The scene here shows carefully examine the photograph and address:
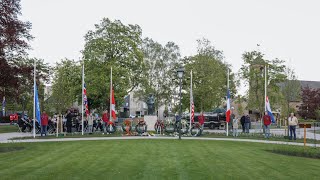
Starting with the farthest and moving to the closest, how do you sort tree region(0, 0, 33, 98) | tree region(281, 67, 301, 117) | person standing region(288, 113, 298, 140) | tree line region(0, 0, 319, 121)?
tree region(281, 67, 301, 117) < tree line region(0, 0, 319, 121) < person standing region(288, 113, 298, 140) < tree region(0, 0, 33, 98)

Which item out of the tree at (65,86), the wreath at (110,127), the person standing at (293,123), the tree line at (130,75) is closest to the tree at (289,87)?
the tree line at (130,75)

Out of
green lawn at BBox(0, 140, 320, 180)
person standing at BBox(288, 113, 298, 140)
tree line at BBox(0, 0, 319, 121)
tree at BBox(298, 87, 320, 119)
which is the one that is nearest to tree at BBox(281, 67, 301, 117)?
tree line at BBox(0, 0, 319, 121)

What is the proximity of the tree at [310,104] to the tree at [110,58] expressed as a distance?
29.5m

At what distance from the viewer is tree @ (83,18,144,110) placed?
49000mm

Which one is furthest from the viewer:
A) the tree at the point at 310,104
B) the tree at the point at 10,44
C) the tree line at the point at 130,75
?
the tree at the point at 310,104

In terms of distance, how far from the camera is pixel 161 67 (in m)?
63.3

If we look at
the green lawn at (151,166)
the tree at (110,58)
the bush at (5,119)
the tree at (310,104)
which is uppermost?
the tree at (110,58)

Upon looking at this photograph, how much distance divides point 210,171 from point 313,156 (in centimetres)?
701

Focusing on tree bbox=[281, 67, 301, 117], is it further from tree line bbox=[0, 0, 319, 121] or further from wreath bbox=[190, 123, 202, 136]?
→ wreath bbox=[190, 123, 202, 136]

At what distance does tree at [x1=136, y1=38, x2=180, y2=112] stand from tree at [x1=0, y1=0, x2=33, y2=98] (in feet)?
140

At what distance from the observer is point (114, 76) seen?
1914 inches

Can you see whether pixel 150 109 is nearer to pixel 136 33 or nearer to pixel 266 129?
pixel 266 129

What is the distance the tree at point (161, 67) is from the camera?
206ft

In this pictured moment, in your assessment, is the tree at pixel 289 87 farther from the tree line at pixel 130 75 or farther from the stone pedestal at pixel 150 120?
the stone pedestal at pixel 150 120
